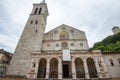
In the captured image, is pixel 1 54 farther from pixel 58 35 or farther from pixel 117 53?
pixel 117 53

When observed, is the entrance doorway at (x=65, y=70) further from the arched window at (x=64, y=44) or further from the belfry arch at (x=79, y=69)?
the arched window at (x=64, y=44)

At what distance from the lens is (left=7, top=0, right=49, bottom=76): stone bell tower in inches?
714

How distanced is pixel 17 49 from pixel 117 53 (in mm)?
19720

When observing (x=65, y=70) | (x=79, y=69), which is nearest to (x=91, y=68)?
(x=79, y=69)

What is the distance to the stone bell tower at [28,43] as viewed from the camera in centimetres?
1812

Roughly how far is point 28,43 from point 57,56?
23.5ft

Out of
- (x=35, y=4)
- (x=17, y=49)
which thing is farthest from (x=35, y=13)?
(x=17, y=49)

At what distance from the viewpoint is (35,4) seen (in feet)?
98.6

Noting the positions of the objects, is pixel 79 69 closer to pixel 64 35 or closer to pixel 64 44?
pixel 64 44

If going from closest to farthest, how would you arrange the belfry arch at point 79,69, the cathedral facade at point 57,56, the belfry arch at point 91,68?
the cathedral facade at point 57,56, the belfry arch at point 79,69, the belfry arch at point 91,68

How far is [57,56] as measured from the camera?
18.9m

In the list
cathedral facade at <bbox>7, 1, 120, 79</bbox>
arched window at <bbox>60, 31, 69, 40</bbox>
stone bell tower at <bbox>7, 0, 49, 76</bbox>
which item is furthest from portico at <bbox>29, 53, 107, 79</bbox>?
arched window at <bbox>60, 31, 69, 40</bbox>

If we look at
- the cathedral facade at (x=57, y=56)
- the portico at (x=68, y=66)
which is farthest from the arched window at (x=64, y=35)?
the portico at (x=68, y=66)

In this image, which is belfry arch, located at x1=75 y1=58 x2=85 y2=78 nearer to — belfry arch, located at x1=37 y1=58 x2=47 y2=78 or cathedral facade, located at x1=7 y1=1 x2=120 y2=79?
cathedral facade, located at x1=7 y1=1 x2=120 y2=79
